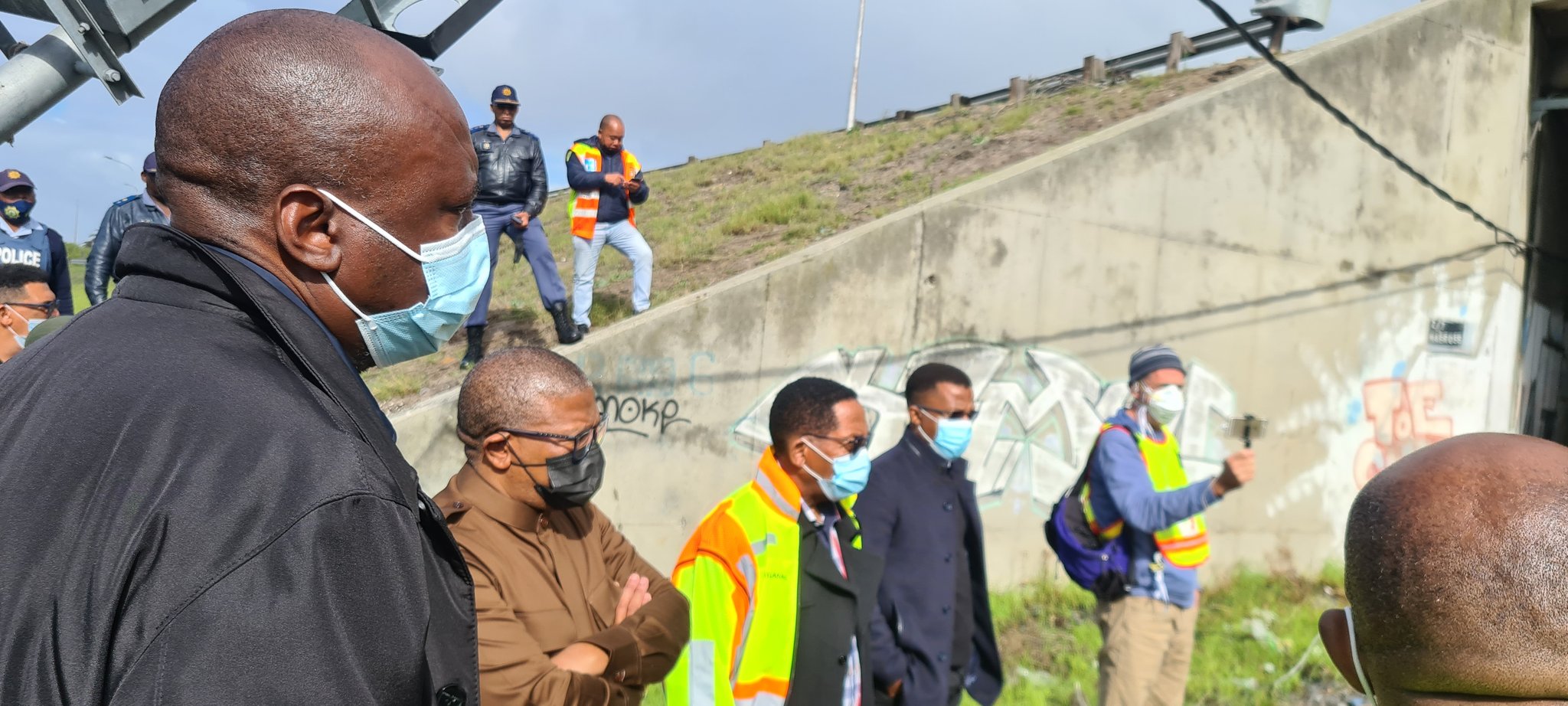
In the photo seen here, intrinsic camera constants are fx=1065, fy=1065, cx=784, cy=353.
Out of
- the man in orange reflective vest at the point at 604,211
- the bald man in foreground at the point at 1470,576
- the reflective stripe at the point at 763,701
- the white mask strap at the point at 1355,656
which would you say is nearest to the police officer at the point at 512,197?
the man in orange reflective vest at the point at 604,211

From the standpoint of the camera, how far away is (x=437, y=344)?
72.7 inches

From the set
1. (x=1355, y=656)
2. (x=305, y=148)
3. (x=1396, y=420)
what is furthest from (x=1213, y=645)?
(x=305, y=148)

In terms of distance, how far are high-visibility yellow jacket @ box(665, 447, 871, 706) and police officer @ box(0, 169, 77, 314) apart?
18.2 ft

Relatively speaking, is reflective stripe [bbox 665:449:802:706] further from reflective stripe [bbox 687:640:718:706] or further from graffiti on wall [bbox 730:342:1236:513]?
graffiti on wall [bbox 730:342:1236:513]

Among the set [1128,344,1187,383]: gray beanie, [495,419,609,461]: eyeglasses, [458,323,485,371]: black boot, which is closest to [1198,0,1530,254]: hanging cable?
[1128,344,1187,383]: gray beanie

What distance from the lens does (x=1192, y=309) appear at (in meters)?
9.07

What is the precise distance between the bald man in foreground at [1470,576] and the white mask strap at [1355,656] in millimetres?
98

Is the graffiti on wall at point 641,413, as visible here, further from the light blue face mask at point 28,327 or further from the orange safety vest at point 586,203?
the light blue face mask at point 28,327

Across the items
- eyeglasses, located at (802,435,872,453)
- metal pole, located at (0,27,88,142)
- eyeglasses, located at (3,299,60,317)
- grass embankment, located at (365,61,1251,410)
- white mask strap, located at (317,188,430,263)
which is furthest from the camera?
grass embankment, located at (365,61,1251,410)

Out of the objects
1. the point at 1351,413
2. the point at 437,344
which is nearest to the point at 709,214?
the point at 1351,413

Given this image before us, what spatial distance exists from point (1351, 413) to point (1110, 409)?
2.99 metres

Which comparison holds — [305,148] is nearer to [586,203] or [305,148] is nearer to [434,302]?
[434,302]

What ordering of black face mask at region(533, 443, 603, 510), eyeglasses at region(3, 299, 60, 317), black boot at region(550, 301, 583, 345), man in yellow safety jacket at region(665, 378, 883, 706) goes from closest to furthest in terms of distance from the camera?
black face mask at region(533, 443, 603, 510), man in yellow safety jacket at region(665, 378, 883, 706), eyeglasses at region(3, 299, 60, 317), black boot at region(550, 301, 583, 345)

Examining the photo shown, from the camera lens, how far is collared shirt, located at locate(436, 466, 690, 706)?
275 cm
